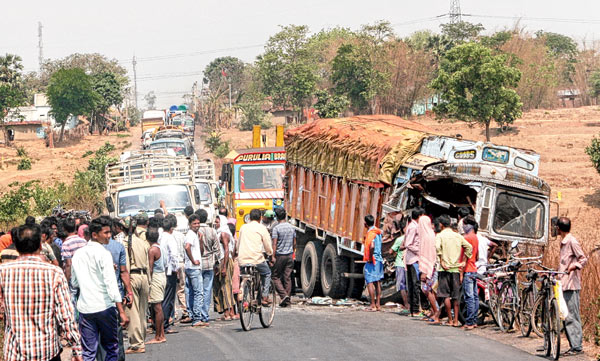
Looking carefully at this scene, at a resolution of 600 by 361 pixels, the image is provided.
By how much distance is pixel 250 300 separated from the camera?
1300cm

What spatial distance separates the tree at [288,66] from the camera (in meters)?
77.3

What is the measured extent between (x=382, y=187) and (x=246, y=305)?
4.37 metres

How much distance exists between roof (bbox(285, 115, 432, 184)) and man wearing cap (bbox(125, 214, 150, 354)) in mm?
5976

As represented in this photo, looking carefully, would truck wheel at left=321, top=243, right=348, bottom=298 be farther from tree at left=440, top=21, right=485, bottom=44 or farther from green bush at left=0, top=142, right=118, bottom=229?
tree at left=440, top=21, right=485, bottom=44

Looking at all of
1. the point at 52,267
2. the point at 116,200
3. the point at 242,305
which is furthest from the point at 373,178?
the point at 52,267

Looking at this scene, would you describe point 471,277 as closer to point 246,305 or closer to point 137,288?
point 246,305

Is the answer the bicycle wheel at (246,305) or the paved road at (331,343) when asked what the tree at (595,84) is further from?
the bicycle wheel at (246,305)

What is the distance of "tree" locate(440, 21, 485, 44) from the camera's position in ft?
302

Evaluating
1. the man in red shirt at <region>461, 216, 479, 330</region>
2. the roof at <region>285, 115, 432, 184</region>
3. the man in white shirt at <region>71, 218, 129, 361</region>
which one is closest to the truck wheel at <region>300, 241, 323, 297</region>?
the roof at <region>285, 115, 432, 184</region>

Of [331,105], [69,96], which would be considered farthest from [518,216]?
[69,96]

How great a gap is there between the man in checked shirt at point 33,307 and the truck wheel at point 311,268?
1211cm

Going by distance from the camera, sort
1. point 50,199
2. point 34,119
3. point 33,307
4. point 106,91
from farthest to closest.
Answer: point 34,119, point 106,91, point 50,199, point 33,307

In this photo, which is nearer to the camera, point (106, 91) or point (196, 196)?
point (196, 196)

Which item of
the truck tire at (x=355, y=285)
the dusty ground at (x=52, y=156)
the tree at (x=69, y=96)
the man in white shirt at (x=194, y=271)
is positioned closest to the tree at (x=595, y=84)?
the dusty ground at (x=52, y=156)
